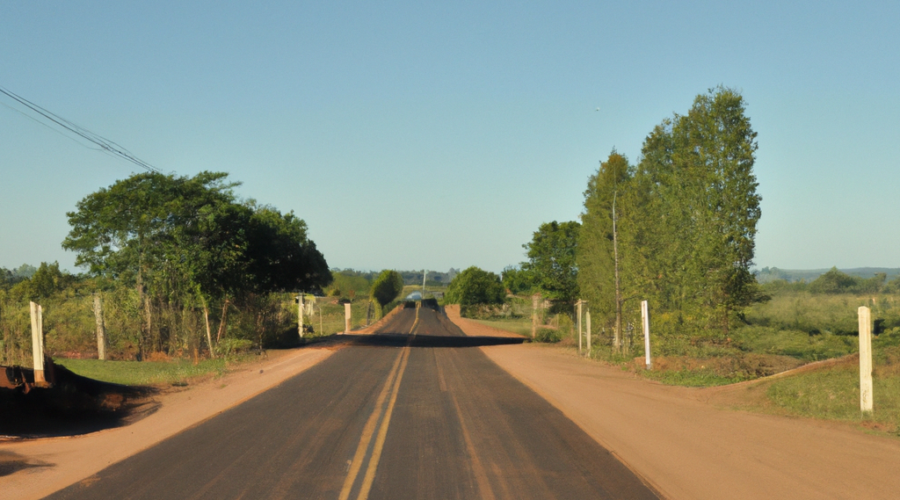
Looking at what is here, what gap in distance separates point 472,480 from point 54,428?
9.05 metres

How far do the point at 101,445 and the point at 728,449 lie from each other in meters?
10.1

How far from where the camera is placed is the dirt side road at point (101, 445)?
8570 millimetres

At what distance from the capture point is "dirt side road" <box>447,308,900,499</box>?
7.75 m

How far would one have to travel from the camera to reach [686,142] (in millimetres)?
26219

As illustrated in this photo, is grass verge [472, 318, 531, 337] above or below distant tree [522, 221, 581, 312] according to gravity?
below

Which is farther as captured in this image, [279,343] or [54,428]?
[279,343]

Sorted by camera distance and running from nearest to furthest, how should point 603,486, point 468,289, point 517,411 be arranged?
1. point 603,486
2. point 517,411
3. point 468,289

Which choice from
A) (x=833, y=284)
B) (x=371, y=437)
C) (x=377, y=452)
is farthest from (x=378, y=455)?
(x=833, y=284)

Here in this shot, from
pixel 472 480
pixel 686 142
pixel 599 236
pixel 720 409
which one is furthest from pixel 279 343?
pixel 472 480

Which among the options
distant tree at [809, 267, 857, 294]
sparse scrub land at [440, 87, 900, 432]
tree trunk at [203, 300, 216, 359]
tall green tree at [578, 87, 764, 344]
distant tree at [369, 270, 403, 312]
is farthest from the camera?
distant tree at [369, 270, 403, 312]

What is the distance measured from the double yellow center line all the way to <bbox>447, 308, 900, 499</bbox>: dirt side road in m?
3.49

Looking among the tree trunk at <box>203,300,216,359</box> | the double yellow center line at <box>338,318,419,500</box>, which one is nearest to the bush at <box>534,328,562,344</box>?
the tree trunk at <box>203,300,216,359</box>

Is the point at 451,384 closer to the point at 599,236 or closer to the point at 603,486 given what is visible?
the point at 603,486

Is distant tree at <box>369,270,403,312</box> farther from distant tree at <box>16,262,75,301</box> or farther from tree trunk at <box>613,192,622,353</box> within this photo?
tree trunk at <box>613,192,622,353</box>
